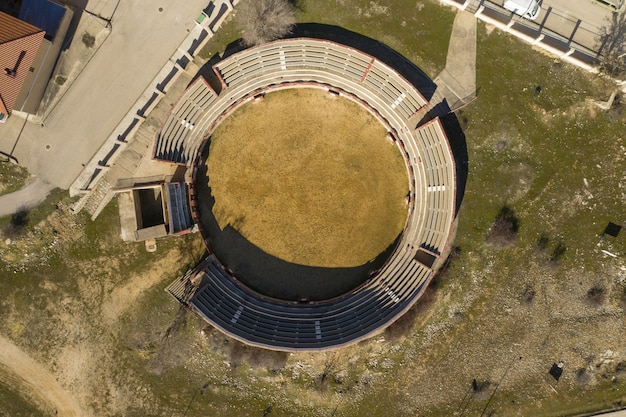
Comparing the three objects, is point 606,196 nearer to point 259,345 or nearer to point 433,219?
point 433,219

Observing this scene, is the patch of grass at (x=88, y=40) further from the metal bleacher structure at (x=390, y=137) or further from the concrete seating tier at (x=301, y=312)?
the concrete seating tier at (x=301, y=312)

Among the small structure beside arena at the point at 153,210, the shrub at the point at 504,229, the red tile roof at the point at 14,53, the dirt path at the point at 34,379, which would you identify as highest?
the shrub at the point at 504,229

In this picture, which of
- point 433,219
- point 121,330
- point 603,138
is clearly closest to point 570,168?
point 603,138

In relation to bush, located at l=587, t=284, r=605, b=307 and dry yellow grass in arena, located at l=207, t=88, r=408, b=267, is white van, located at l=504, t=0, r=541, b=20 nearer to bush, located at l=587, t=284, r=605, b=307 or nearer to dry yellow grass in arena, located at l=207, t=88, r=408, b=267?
dry yellow grass in arena, located at l=207, t=88, r=408, b=267

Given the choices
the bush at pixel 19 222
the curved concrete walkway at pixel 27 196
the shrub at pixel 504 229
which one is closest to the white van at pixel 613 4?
the shrub at pixel 504 229

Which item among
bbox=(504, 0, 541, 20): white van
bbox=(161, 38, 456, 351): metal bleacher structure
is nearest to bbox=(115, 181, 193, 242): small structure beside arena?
bbox=(161, 38, 456, 351): metal bleacher structure

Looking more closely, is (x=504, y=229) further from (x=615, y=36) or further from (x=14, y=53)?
(x=14, y=53)
